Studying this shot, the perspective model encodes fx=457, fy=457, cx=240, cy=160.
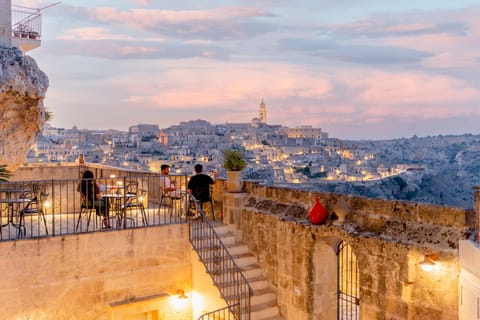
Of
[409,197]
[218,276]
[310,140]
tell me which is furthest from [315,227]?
[310,140]

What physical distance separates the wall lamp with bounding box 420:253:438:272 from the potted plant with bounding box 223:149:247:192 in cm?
506

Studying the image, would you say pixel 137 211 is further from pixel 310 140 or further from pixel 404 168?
pixel 310 140

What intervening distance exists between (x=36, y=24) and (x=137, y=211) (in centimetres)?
1087

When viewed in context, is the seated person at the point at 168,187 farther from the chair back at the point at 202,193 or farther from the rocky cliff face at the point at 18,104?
the rocky cliff face at the point at 18,104

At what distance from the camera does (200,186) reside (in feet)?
34.3

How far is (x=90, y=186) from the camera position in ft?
31.3

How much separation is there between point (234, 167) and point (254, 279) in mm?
2485

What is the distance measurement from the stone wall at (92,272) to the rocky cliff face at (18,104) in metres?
6.66

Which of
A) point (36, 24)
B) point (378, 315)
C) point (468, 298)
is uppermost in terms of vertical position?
point (36, 24)

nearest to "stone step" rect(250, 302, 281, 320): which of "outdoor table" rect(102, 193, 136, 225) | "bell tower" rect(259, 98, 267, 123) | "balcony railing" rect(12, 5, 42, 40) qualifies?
"outdoor table" rect(102, 193, 136, 225)

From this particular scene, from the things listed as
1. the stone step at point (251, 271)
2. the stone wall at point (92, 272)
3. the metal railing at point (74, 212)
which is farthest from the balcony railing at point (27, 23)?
the stone step at point (251, 271)

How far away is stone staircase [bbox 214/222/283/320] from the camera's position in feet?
28.6

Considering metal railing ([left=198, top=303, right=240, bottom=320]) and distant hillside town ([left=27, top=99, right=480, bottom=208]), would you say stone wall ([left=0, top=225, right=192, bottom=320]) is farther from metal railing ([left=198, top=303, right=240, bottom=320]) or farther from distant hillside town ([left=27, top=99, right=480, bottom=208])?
distant hillside town ([left=27, top=99, right=480, bottom=208])

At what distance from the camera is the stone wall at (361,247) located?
19.3 feet
